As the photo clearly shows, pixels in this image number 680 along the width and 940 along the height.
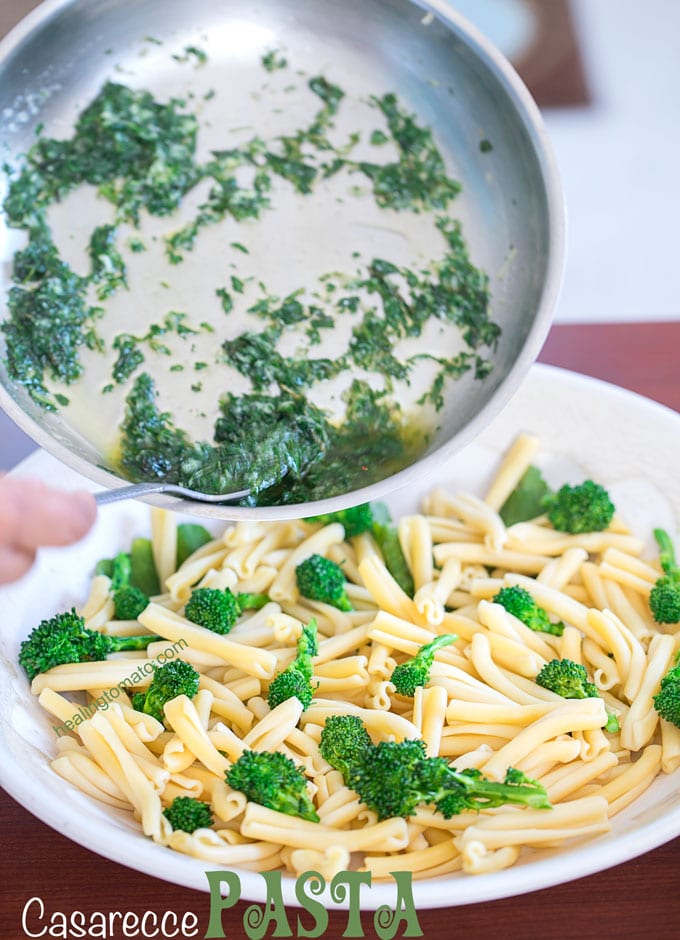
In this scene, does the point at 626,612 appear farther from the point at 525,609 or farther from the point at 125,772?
the point at 125,772

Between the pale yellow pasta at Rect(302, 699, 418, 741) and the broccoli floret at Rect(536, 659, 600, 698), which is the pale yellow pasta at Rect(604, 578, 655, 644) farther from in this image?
the pale yellow pasta at Rect(302, 699, 418, 741)

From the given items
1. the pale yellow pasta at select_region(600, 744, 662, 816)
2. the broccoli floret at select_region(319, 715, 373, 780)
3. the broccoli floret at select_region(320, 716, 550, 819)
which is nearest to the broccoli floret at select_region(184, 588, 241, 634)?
the broccoli floret at select_region(319, 715, 373, 780)

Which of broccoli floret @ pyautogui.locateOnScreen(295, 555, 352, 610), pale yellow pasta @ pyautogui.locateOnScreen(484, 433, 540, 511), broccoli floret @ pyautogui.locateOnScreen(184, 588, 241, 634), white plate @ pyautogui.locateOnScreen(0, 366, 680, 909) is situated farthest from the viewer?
pale yellow pasta @ pyautogui.locateOnScreen(484, 433, 540, 511)

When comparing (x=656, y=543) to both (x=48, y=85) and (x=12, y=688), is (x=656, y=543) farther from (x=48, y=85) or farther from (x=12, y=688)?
(x=48, y=85)

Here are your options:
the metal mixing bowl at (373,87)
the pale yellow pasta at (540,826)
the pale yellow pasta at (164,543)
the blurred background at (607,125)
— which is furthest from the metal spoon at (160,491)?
the blurred background at (607,125)

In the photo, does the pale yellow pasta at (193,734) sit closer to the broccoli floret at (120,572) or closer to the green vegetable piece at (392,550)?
the broccoli floret at (120,572)

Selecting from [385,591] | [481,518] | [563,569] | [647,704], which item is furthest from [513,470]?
[647,704]
